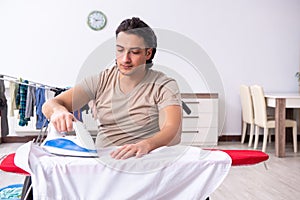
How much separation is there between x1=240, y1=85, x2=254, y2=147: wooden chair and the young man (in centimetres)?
323

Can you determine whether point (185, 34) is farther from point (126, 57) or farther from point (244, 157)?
point (126, 57)

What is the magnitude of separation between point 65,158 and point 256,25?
400 cm

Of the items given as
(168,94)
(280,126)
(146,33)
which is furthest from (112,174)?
(280,126)

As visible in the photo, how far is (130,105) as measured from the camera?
0.90m

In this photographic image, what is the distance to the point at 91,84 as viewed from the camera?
985 mm

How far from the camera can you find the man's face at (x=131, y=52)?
839 millimetres

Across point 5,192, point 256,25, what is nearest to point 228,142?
point 256,25

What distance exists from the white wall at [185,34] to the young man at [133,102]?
11.0 feet

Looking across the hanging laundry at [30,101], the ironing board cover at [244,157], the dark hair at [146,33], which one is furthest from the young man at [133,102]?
the hanging laundry at [30,101]

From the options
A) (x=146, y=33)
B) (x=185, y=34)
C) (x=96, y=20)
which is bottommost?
(x=146, y=33)

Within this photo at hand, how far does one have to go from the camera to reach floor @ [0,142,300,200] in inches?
97.5

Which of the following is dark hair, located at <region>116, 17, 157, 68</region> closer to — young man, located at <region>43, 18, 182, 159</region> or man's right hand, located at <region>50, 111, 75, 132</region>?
young man, located at <region>43, 18, 182, 159</region>

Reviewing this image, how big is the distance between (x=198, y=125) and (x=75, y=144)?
289mm

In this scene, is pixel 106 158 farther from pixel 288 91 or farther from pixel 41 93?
pixel 288 91
